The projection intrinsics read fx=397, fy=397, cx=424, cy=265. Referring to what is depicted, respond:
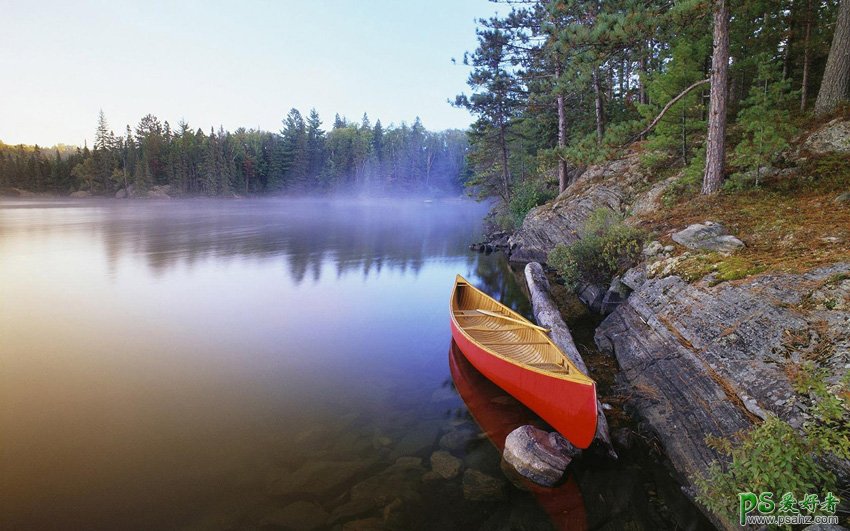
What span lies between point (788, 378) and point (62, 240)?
3850 centimetres

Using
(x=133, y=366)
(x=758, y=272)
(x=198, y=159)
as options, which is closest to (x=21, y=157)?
(x=198, y=159)

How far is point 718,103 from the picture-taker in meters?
11.1

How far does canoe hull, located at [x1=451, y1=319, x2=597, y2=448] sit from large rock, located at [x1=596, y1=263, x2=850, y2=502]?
1.33 metres

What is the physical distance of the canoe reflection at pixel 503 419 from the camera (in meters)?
5.10

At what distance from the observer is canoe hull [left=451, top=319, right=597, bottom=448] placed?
5402 millimetres

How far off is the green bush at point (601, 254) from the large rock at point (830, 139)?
16.8 ft

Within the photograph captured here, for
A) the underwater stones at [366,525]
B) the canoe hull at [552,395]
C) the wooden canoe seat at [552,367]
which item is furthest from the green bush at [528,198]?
the underwater stones at [366,525]

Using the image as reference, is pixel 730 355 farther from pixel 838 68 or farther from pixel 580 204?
pixel 580 204

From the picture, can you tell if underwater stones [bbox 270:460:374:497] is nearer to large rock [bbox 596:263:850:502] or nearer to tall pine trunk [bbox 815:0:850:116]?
large rock [bbox 596:263:850:502]

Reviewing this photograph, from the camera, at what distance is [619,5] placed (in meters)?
11.1

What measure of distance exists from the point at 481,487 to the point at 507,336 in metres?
4.10

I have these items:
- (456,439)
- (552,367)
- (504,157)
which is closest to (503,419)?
(456,439)

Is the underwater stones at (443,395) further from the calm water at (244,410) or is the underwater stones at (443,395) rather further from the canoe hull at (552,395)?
the canoe hull at (552,395)

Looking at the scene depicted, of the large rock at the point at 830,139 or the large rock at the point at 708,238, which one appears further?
the large rock at the point at 830,139
